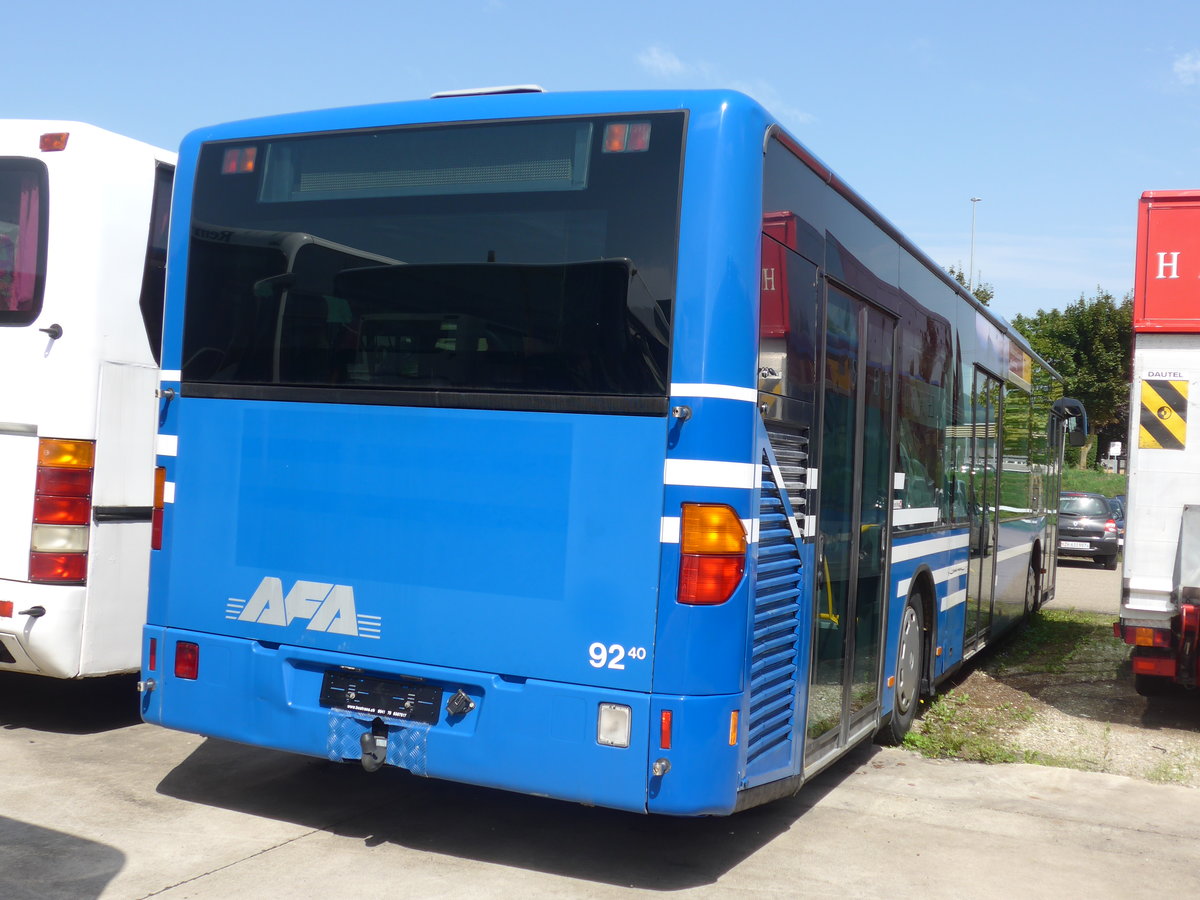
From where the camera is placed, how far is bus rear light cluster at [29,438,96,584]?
625 cm

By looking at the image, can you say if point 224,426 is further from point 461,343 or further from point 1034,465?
point 1034,465

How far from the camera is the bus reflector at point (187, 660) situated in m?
5.25

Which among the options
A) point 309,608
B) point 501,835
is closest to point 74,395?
point 309,608

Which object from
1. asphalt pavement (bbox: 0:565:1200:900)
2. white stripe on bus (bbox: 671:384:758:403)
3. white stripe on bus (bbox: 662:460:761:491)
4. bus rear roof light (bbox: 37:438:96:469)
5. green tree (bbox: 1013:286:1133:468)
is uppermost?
green tree (bbox: 1013:286:1133:468)

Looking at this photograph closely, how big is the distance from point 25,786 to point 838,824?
380 centimetres

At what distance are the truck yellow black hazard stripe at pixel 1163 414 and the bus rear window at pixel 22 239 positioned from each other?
6807 millimetres

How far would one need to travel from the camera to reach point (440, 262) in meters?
4.85

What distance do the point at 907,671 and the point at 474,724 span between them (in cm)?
375

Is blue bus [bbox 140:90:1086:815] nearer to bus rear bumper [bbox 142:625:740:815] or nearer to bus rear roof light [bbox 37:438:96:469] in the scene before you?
bus rear bumper [bbox 142:625:740:815]

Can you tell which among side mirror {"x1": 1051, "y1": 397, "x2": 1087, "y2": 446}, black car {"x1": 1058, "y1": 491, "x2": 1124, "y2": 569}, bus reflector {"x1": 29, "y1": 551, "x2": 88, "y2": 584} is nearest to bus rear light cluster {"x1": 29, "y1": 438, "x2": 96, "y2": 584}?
bus reflector {"x1": 29, "y1": 551, "x2": 88, "y2": 584}

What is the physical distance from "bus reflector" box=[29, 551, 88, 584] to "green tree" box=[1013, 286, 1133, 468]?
5831 cm

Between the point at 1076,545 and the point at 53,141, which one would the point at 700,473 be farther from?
the point at 1076,545

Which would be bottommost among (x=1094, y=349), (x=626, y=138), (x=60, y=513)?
(x=60, y=513)

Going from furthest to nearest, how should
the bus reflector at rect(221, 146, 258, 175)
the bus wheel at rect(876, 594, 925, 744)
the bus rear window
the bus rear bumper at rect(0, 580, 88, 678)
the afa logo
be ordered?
the bus wheel at rect(876, 594, 925, 744)
the bus rear window
the bus rear bumper at rect(0, 580, 88, 678)
the bus reflector at rect(221, 146, 258, 175)
the afa logo
